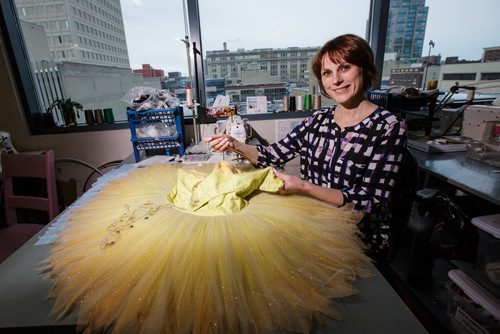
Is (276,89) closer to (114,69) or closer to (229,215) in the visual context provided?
(114,69)

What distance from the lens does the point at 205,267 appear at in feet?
2.26

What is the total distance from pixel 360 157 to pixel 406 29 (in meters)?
2.29

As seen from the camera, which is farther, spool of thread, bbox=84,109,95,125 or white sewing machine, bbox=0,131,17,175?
spool of thread, bbox=84,109,95,125

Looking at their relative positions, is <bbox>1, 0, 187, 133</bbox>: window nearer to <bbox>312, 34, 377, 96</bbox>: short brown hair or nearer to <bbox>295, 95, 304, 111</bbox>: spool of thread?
<bbox>295, 95, 304, 111</bbox>: spool of thread

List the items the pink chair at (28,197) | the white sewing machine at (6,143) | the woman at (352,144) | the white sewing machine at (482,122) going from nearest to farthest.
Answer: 1. the woman at (352,144)
2. the pink chair at (28,197)
3. the white sewing machine at (482,122)
4. the white sewing machine at (6,143)

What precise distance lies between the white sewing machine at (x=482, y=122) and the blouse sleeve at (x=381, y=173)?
4.22 ft

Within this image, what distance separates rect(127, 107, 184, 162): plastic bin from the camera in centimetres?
200

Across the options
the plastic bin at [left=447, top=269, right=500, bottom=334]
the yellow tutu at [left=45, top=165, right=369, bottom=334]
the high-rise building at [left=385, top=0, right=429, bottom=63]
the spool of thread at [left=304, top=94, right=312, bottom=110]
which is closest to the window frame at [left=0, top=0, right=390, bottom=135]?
the high-rise building at [left=385, top=0, right=429, bottom=63]

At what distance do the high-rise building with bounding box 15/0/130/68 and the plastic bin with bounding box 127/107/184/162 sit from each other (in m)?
0.88

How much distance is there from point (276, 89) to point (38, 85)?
2234 mm

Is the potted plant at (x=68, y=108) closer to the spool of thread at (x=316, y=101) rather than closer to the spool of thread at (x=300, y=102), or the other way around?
the spool of thread at (x=300, y=102)

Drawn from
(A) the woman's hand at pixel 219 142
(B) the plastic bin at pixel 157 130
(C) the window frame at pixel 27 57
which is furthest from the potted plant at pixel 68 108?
(A) the woman's hand at pixel 219 142

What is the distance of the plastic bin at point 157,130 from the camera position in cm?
200

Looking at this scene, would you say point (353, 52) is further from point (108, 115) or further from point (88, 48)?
point (88, 48)
